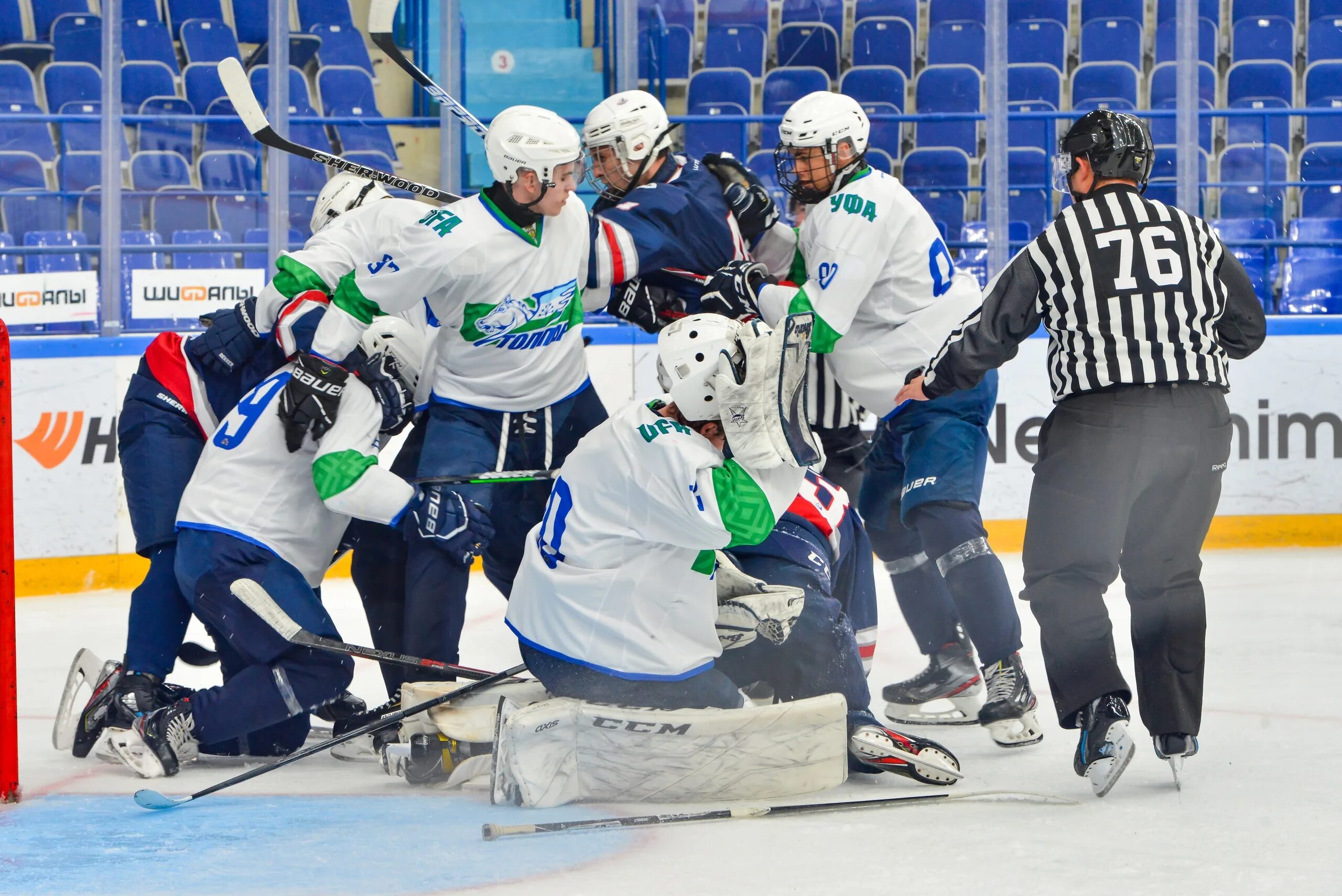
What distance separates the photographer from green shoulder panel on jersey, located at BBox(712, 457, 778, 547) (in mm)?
2582

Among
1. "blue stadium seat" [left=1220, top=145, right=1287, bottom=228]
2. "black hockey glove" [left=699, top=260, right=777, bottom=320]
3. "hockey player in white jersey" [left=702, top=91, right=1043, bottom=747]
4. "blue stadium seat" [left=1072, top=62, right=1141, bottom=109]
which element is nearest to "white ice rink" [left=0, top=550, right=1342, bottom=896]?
"hockey player in white jersey" [left=702, top=91, right=1043, bottom=747]

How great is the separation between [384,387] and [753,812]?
3.89 ft

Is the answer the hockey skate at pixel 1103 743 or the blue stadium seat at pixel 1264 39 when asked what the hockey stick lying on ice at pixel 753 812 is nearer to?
the hockey skate at pixel 1103 743

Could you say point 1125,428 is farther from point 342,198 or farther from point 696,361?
point 342,198

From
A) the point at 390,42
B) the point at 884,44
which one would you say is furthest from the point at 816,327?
the point at 884,44

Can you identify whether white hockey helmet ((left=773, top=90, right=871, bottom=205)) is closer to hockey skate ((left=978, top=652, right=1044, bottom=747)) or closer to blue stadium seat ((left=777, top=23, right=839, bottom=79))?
hockey skate ((left=978, top=652, right=1044, bottom=747))

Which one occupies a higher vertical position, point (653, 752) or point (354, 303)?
point (354, 303)

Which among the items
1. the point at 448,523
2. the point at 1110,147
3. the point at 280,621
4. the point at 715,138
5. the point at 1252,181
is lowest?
the point at 280,621

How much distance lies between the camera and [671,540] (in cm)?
262

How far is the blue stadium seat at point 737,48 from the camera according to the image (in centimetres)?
715

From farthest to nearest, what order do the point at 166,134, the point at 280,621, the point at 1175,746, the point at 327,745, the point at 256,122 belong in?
the point at 166,134 → the point at 256,122 → the point at 280,621 → the point at 327,745 → the point at 1175,746

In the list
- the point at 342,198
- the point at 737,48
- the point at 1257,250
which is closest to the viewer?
the point at 342,198

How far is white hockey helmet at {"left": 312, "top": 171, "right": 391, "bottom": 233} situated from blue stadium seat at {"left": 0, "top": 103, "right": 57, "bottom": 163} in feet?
9.13

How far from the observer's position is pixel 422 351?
3453 mm
